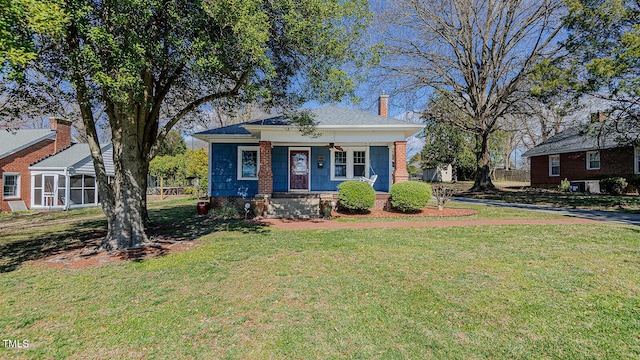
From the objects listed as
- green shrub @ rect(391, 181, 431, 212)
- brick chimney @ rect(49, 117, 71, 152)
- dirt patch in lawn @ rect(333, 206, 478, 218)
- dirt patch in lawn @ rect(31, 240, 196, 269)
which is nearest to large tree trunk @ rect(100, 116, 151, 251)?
dirt patch in lawn @ rect(31, 240, 196, 269)

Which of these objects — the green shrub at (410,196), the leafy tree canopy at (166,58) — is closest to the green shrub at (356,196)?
the green shrub at (410,196)

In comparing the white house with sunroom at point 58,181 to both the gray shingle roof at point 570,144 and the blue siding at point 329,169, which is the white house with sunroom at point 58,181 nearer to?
the blue siding at point 329,169

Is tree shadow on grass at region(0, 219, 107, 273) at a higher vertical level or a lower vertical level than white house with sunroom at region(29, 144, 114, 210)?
lower

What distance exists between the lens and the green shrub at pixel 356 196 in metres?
11.2

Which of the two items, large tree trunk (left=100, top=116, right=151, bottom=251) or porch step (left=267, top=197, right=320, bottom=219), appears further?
porch step (left=267, top=197, right=320, bottom=219)

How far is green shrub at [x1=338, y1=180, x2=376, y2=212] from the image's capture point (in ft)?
36.8

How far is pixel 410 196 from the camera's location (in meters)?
11.4

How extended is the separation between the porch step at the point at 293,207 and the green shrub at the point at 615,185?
19816 millimetres

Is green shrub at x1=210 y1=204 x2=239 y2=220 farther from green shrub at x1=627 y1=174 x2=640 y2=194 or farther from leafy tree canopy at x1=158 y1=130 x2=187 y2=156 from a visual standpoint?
leafy tree canopy at x1=158 y1=130 x2=187 y2=156

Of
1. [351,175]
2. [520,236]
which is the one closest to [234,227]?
[351,175]

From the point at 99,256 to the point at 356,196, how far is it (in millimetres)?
7936

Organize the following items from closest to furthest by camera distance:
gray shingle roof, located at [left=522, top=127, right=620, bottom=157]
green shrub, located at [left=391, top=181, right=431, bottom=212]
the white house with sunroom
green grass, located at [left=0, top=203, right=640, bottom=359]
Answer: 1. green grass, located at [left=0, top=203, right=640, bottom=359]
2. green shrub, located at [left=391, top=181, right=431, bottom=212]
3. the white house with sunroom
4. gray shingle roof, located at [left=522, top=127, right=620, bottom=157]

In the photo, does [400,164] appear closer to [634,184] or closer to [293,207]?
[293,207]

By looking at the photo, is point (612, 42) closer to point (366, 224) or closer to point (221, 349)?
point (366, 224)
